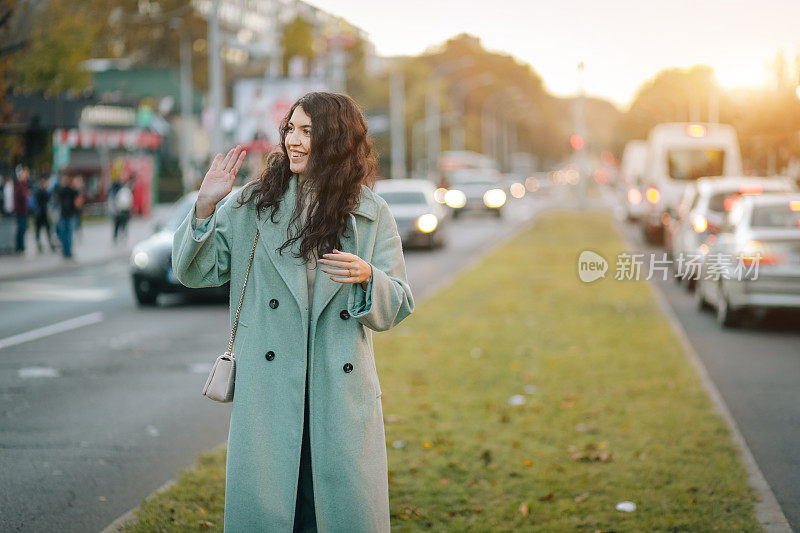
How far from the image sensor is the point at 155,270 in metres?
14.6

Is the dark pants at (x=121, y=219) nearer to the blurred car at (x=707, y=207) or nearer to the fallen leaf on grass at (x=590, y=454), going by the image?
the blurred car at (x=707, y=207)

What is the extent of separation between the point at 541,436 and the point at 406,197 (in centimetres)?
2086

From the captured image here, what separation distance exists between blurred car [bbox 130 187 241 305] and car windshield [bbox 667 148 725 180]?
51.4 feet

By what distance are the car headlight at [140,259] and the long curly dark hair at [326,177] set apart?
11.4m

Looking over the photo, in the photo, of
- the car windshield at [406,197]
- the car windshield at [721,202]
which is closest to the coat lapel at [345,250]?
the car windshield at [721,202]

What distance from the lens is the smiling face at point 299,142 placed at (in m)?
3.47

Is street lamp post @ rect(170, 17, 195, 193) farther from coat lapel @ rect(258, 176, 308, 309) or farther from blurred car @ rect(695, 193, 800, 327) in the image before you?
coat lapel @ rect(258, 176, 308, 309)

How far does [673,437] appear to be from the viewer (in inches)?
270

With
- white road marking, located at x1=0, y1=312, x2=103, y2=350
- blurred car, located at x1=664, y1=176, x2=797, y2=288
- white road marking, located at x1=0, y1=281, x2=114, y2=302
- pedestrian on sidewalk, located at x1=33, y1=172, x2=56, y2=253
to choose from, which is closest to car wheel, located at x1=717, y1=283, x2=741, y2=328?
blurred car, located at x1=664, y1=176, x2=797, y2=288

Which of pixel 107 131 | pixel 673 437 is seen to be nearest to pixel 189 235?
pixel 673 437

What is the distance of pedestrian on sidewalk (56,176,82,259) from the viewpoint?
23.3 m

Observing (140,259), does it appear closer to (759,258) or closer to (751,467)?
(759,258)

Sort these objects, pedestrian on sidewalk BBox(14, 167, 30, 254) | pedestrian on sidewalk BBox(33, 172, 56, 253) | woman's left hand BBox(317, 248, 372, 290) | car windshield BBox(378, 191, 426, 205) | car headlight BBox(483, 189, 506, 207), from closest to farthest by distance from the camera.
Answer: woman's left hand BBox(317, 248, 372, 290) < pedestrian on sidewalk BBox(14, 167, 30, 254) < pedestrian on sidewalk BBox(33, 172, 56, 253) < car windshield BBox(378, 191, 426, 205) < car headlight BBox(483, 189, 506, 207)

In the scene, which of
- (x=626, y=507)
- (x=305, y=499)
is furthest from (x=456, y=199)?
(x=305, y=499)
